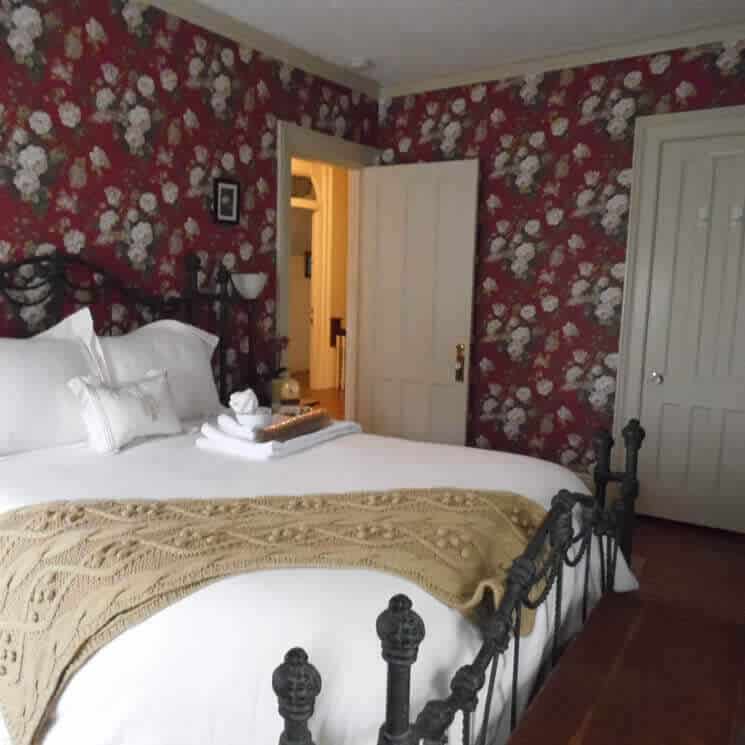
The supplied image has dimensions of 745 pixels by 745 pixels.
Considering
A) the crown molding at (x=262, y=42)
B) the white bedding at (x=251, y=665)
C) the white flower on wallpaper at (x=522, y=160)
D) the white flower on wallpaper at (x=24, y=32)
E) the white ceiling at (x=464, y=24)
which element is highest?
the white ceiling at (x=464, y=24)

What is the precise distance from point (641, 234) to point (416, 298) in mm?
1332

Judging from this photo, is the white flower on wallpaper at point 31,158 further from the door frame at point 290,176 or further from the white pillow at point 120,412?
the door frame at point 290,176

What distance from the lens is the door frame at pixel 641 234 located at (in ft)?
11.3

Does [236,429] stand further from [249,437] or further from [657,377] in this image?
[657,377]

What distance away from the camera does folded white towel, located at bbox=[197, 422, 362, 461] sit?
7.30 feet

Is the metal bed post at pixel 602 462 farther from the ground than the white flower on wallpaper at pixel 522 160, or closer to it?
closer to it

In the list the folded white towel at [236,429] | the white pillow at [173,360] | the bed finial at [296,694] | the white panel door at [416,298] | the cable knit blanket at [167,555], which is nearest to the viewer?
the bed finial at [296,694]

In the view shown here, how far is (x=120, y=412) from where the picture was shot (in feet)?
7.52

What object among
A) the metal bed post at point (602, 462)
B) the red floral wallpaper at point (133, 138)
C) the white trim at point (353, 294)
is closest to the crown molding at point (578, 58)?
the white trim at point (353, 294)

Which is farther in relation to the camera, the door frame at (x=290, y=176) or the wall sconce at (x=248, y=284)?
the door frame at (x=290, y=176)

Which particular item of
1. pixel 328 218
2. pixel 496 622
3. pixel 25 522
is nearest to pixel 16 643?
pixel 25 522

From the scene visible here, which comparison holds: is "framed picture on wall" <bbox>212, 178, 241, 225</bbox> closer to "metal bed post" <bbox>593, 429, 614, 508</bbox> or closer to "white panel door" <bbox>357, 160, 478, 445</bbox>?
"white panel door" <bbox>357, 160, 478, 445</bbox>

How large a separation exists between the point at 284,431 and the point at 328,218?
472 centimetres

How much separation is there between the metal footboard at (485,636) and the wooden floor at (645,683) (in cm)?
11
